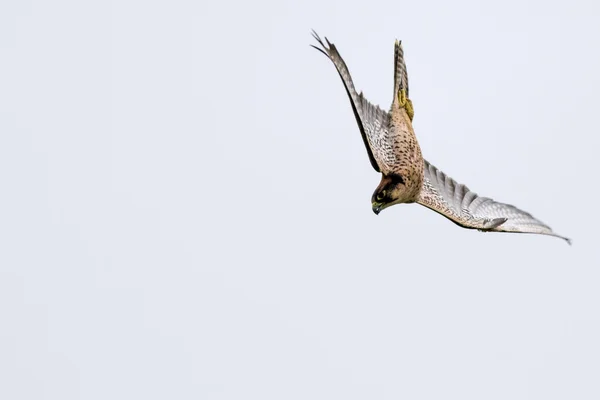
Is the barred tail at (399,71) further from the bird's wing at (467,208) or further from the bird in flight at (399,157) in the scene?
the bird's wing at (467,208)

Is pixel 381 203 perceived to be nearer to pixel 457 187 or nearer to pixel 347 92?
pixel 347 92

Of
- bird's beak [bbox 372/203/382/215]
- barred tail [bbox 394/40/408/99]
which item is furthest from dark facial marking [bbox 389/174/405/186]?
barred tail [bbox 394/40/408/99]

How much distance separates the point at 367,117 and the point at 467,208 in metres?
3.12

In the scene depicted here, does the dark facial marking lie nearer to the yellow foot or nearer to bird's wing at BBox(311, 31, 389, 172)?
bird's wing at BBox(311, 31, 389, 172)

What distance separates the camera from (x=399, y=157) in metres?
16.5

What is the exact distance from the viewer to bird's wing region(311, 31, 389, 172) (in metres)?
14.9

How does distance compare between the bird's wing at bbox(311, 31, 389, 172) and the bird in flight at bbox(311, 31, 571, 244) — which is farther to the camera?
the bird in flight at bbox(311, 31, 571, 244)

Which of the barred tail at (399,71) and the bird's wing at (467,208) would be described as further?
the bird's wing at (467,208)

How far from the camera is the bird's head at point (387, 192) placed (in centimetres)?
1609

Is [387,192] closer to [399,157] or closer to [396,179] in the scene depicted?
[396,179]

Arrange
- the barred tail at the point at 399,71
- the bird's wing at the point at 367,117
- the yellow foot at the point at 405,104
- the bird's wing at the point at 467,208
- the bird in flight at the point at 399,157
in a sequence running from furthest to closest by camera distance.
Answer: the bird's wing at the point at 467,208, the yellow foot at the point at 405,104, the barred tail at the point at 399,71, the bird in flight at the point at 399,157, the bird's wing at the point at 367,117

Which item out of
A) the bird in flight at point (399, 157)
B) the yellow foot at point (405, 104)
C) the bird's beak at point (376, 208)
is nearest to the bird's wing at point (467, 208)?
the bird in flight at point (399, 157)

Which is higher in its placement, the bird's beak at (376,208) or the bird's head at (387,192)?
the bird's head at (387,192)

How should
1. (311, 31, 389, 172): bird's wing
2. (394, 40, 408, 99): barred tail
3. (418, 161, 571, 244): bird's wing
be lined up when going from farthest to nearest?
(418, 161, 571, 244): bird's wing < (394, 40, 408, 99): barred tail < (311, 31, 389, 172): bird's wing
